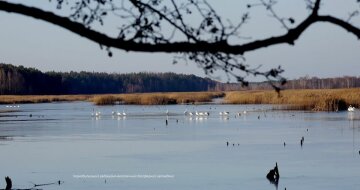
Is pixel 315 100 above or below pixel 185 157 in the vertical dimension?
above

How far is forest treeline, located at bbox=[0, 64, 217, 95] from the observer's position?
132 m

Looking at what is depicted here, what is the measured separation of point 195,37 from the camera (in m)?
3.51

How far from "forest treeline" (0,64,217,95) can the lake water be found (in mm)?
96777

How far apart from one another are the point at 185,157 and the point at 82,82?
142 m

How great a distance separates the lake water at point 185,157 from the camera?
17.1 meters

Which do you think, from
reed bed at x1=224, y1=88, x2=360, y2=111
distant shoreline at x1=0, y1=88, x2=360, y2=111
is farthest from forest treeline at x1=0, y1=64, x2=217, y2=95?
reed bed at x1=224, y1=88, x2=360, y2=111

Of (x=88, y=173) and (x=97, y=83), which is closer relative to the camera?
(x=88, y=173)

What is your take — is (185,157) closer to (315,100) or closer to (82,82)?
(315,100)

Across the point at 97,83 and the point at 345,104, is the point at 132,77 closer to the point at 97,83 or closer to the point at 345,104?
the point at 97,83

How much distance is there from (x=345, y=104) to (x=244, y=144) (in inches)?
1066

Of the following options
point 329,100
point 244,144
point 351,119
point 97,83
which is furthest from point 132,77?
point 244,144

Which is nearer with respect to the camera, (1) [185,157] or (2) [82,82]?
(1) [185,157]

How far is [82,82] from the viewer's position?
162125 millimetres

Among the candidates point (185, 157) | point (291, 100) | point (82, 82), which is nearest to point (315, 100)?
point (291, 100)
